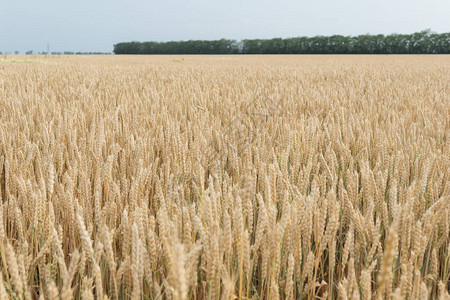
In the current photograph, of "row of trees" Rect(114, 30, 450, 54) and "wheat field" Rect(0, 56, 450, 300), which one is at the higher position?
"row of trees" Rect(114, 30, 450, 54)

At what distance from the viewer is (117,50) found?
58.9 meters

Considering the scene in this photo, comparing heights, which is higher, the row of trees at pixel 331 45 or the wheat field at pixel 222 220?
the row of trees at pixel 331 45

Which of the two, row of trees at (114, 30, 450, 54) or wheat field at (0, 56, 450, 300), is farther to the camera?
row of trees at (114, 30, 450, 54)

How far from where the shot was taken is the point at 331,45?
45.8 meters

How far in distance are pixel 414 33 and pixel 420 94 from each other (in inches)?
1845

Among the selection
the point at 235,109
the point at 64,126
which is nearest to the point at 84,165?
the point at 64,126

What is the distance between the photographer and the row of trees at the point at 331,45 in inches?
1688

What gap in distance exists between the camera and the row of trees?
4288 cm

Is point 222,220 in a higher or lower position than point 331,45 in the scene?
lower

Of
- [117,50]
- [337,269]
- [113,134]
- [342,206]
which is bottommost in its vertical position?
[337,269]

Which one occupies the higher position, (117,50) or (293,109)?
(117,50)

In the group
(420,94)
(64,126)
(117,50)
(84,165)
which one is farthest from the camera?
(117,50)

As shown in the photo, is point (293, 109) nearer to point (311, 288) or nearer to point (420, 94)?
point (420, 94)

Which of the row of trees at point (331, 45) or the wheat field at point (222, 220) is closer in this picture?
the wheat field at point (222, 220)
